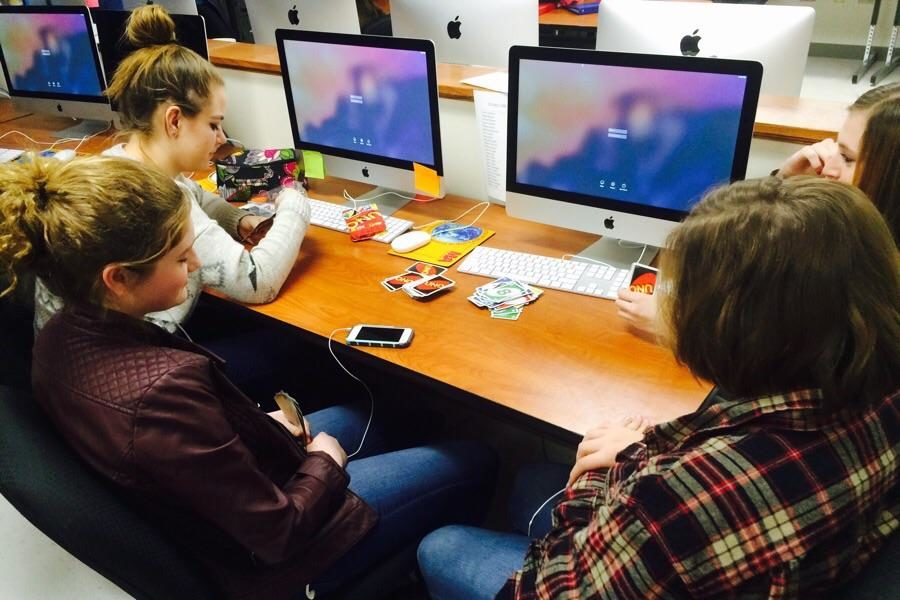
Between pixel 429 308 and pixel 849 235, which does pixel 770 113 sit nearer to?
pixel 429 308

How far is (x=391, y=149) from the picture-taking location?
6.23 feet

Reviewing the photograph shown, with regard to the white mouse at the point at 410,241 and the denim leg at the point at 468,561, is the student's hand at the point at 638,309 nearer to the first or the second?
the denim leg at the point at 468,561

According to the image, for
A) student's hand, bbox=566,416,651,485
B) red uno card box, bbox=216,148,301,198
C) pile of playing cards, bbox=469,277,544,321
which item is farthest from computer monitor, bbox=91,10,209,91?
student's hand, bbox=566,416,651,485

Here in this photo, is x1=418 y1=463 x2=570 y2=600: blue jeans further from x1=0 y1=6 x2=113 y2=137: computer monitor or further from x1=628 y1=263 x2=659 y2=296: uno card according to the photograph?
x1=0 y1=6 x2=113 y2=137: computer monitor

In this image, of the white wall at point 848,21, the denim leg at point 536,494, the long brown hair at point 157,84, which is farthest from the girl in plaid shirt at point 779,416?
the white wall at point 848,21

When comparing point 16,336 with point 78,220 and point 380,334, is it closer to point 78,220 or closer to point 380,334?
point 78,220

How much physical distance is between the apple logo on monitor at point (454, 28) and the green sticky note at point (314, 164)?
21.6 inches

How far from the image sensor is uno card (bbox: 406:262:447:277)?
5.36 ft

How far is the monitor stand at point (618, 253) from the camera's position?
161 cm

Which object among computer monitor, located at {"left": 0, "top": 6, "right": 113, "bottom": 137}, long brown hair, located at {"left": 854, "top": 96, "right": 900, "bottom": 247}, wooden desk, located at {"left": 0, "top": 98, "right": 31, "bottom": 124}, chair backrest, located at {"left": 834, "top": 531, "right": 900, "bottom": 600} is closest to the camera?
chair backrest, located at {"left": 834, "top": 531, "right": 900, "bottom": 600}

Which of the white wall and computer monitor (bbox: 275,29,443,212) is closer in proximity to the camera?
computer monitor (bbox: 275,29,443,212)

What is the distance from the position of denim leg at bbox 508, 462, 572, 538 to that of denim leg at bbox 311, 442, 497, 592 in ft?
0.34

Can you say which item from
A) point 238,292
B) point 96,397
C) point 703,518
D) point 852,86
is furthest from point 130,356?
point 852,86

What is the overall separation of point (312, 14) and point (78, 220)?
5.56 ft
